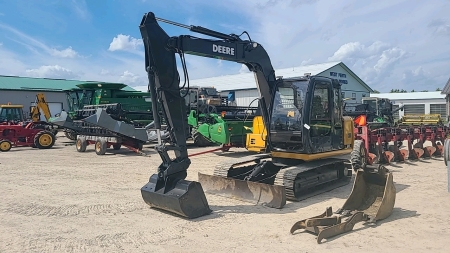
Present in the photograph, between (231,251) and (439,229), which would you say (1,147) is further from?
(439,229)

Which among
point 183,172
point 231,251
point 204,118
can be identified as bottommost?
point 231,251

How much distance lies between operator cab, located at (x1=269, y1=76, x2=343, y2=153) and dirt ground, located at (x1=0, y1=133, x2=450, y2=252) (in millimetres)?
1055

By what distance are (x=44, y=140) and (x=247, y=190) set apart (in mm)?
13335

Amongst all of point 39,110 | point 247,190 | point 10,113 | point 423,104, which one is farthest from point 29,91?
point 423,104

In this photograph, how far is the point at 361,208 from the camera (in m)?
6.04

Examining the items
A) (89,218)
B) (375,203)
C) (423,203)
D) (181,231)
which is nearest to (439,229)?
(375,203)

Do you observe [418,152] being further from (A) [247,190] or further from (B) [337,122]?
(A) [247,190]

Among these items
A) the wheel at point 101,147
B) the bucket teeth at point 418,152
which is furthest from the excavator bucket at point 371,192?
the wheel at point 101,147

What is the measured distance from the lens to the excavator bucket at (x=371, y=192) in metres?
5.73

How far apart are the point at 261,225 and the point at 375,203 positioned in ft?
6.48

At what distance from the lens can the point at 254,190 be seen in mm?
6605

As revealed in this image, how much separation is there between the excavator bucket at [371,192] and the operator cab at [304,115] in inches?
46.6

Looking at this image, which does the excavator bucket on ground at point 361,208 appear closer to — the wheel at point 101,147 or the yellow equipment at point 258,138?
the yellow equipment at point 258,138

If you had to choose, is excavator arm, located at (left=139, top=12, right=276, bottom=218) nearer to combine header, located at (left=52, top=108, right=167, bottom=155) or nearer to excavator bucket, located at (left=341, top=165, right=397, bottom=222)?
excavator bucket, located at (left=341, top=165, right=397, bottom=222)
